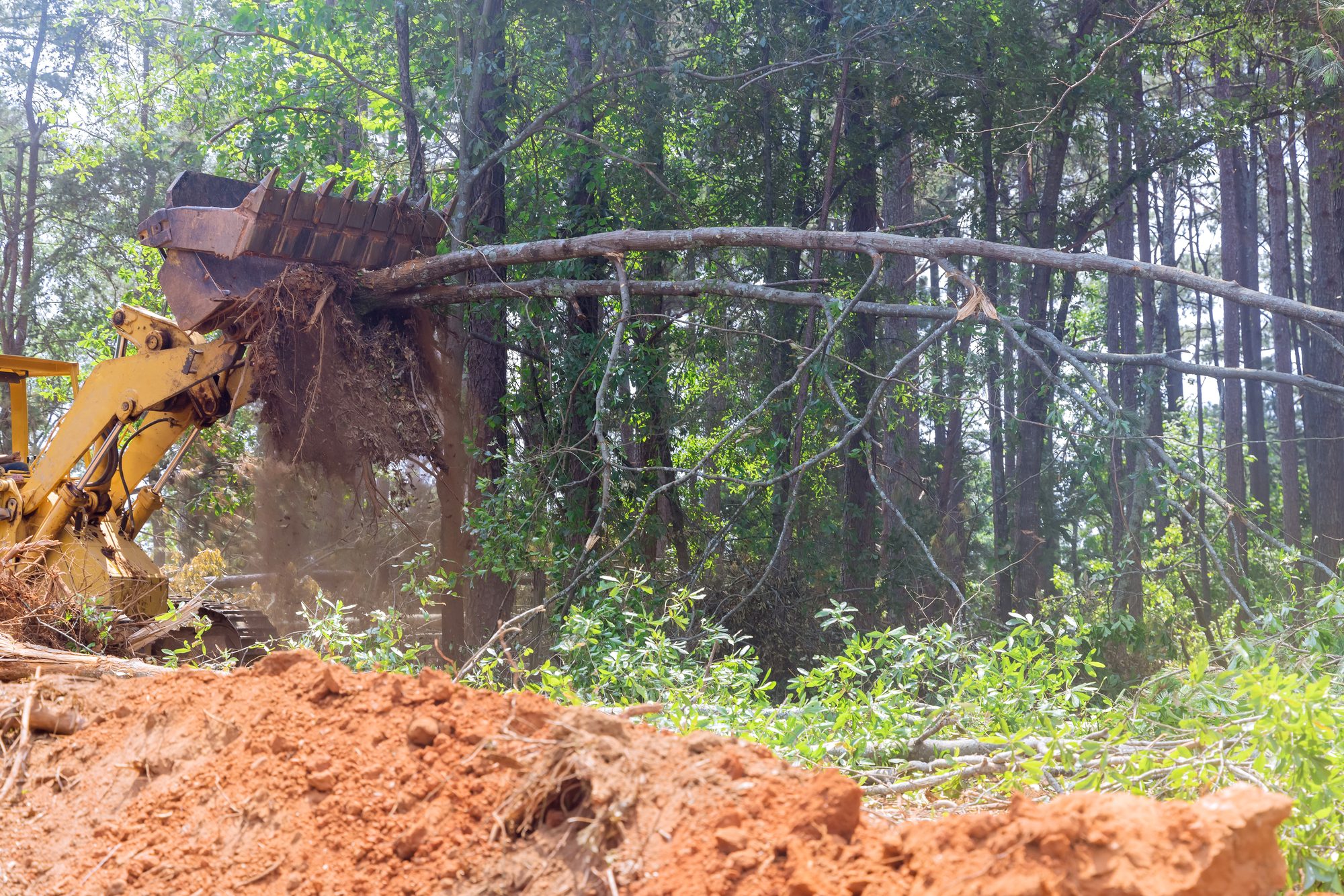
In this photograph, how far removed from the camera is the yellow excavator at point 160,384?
24.3 ft

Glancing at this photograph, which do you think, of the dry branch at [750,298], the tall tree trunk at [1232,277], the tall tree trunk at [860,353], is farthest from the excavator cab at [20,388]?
the tall tree trunk at [1232,277]

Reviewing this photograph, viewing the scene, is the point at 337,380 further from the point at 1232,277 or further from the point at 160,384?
the point at 1232,277

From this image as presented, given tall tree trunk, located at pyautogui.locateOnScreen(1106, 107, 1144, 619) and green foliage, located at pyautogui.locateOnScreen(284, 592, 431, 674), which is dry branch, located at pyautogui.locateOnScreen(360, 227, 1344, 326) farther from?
green foliage, located at pyautogui.locateOnScreen(284, 592, 431, 674)

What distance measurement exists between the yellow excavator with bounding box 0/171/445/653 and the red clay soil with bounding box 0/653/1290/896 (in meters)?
4.43

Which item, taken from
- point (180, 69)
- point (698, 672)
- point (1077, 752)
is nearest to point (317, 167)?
point (180, 69)

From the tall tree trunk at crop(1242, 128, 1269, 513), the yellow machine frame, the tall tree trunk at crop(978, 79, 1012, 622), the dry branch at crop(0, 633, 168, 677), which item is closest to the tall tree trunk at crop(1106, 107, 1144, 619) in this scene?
the tall tree trunk at crop(978, 79, 1012, 622)

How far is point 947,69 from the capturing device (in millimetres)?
10703

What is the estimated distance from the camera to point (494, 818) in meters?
2.50

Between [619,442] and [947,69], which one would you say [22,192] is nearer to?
[619,442]

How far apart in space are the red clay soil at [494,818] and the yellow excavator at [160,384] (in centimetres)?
443

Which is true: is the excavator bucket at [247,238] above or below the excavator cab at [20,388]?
above

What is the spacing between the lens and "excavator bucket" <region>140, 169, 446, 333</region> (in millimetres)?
7418

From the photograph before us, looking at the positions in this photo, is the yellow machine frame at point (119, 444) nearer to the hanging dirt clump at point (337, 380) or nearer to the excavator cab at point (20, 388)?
the excavator cab at point (20, 388)

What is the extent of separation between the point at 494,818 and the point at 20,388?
24.0 ft
